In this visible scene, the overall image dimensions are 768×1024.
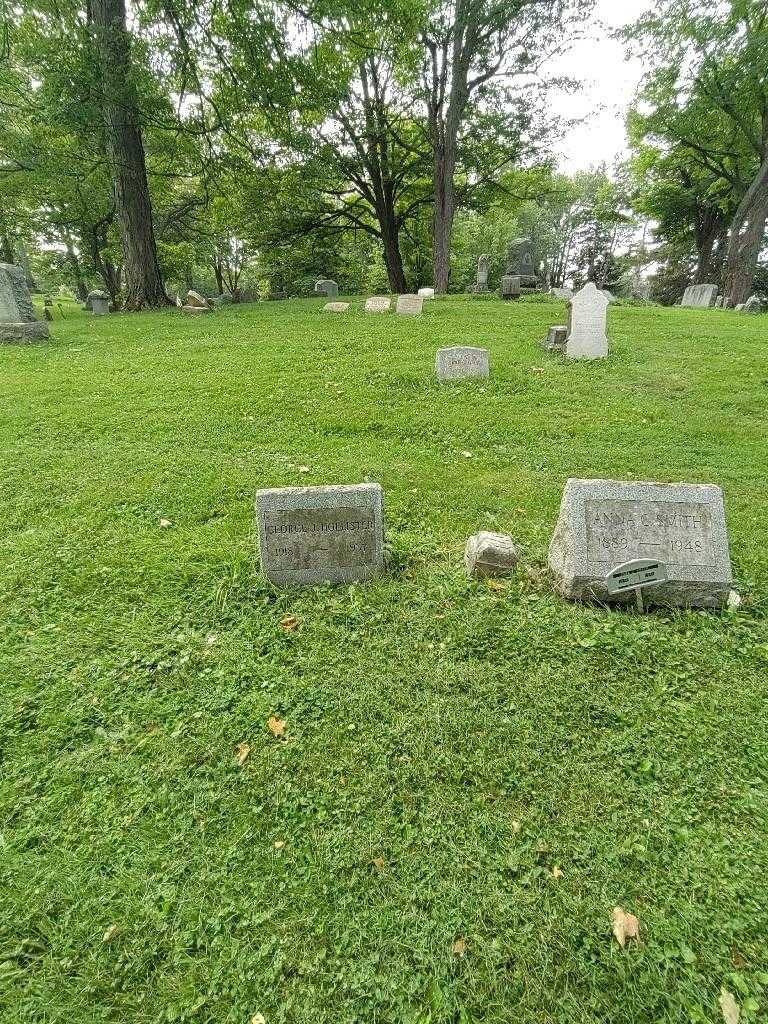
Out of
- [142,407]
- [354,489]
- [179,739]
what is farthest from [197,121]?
[179,739]

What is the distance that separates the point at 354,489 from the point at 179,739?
1764mm

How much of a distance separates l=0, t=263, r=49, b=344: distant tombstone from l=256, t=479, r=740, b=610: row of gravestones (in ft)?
32.9

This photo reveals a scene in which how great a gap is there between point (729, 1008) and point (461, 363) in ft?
22.8

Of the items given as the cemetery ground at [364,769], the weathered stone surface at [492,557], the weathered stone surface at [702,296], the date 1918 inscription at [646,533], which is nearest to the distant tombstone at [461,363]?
the cemetery ground at [364,769]

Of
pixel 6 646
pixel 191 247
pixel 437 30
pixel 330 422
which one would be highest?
pixel 437 30

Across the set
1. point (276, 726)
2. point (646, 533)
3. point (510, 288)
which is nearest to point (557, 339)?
point (646, 533)

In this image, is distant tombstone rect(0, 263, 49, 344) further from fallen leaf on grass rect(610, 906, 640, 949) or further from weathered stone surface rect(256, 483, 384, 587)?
fallen leaf on grass rect(610, 906, 640, 949)

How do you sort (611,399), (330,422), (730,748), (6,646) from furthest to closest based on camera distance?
(611,399) < (330,422) < (6,646) < (730,748)

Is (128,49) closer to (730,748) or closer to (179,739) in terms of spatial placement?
(179,739)

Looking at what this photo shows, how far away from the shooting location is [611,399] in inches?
267

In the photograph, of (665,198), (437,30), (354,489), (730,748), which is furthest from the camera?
(665,198)

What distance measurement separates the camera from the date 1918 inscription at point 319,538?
3283mm

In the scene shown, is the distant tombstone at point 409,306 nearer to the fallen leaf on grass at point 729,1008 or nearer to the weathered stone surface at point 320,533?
the weathered stone surface at point 320,533

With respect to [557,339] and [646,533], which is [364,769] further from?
[557,339]
